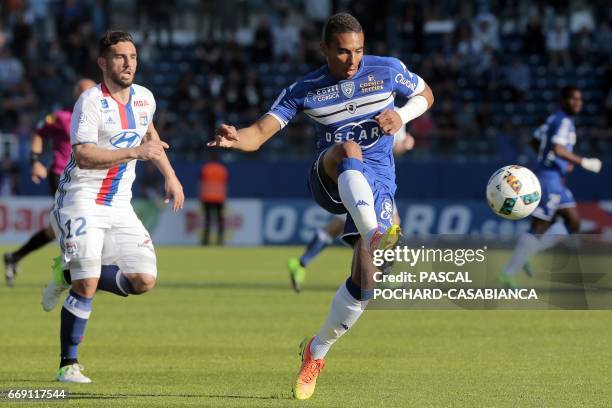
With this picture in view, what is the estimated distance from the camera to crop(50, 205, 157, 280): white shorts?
331 inches

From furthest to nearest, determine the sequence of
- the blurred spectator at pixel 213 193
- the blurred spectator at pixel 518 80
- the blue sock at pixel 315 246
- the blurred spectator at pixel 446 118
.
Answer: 1. the blurred spectator at pixel 518 80
2. the blurred spectator at pixel 446 118
3. the blurred spectator at pixel 213 193
4. the blue sock at pixel 315 246

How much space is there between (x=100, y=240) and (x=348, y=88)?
1916 mm

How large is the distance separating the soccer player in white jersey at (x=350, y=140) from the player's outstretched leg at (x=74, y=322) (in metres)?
1.47

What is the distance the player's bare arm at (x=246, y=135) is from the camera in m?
7.44

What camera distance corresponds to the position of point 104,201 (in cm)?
859

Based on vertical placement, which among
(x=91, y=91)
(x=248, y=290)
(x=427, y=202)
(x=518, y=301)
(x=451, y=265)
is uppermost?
(x=91, y=91)

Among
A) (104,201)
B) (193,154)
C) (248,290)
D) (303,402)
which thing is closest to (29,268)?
(248,290)

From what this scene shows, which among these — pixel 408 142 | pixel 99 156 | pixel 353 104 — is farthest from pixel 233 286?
pixel 353 104

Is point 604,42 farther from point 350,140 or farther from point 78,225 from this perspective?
point 78,225

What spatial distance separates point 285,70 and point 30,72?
5622mm

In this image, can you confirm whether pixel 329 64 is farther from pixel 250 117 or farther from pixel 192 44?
pixel 192 44

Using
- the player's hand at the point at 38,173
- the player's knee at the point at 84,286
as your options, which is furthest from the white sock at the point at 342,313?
the player's hand at the point at 38,173

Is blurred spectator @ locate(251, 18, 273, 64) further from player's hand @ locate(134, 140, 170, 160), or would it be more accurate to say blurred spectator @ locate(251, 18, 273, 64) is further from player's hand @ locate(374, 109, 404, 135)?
player's hand @ locate(374, 109, 404, 135)

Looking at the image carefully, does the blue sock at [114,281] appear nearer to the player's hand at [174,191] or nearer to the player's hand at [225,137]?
the player's hand at [174,191]
